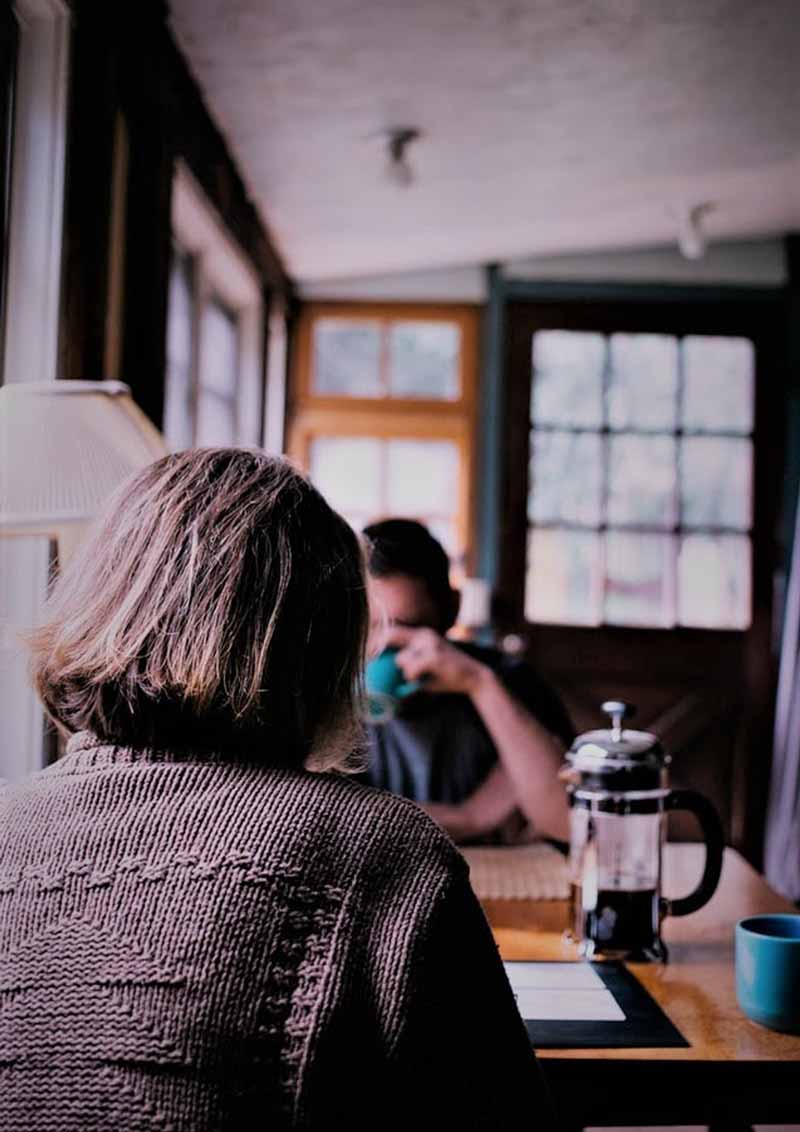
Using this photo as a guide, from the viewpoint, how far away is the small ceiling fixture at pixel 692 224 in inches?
176

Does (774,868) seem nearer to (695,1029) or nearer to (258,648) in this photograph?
(695,1029)

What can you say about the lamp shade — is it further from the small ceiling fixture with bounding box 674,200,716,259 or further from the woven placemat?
the small ceiling fixture with bounding box 674,200,716,259

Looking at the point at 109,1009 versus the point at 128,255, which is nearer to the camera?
the point at 109,1009

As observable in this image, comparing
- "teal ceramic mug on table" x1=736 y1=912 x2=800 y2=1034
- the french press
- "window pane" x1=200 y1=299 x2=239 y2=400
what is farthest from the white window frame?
"window pane" x1=200 y1=299 x2=239 y2=400

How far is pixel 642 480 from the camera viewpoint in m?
5.05

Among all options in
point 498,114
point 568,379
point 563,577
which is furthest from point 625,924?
point 568,379

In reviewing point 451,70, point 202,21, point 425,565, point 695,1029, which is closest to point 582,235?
point 451,70

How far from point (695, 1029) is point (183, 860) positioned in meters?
0.62

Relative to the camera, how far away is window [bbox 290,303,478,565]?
504 centimetres

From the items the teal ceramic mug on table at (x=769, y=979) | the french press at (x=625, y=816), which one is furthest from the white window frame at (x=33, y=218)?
the teal ceramic mug on table at (x=769, y=979)

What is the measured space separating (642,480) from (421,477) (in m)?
0.93

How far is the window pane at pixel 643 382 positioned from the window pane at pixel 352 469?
3.34 ft

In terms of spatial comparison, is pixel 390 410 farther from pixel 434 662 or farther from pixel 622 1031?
pixel 622 1031

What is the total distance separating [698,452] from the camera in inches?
199
